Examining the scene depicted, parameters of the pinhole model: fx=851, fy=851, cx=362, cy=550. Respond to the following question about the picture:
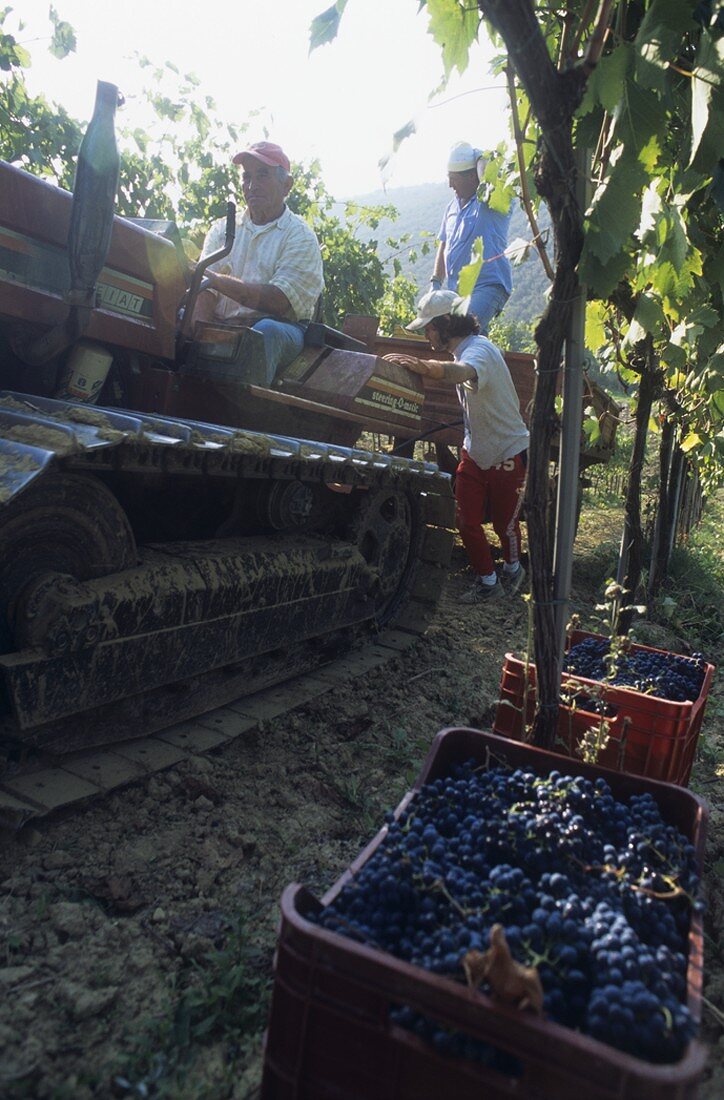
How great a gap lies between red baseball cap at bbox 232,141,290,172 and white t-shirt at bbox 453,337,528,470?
1.57m

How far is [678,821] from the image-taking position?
1936 mm

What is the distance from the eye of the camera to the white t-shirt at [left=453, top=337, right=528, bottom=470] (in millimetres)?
5500

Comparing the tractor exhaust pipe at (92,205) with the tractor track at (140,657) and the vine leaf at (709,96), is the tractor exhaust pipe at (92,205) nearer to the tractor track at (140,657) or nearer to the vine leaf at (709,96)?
the tractor track at (140,657)

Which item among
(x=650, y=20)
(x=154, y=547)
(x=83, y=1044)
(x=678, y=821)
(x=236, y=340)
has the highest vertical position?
(x=650, y=20)

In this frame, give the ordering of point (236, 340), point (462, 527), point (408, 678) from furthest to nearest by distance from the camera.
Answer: point (462, 527) → point (408, 678) → point (236, 340)

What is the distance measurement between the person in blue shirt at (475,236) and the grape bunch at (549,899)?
4703 millimetres

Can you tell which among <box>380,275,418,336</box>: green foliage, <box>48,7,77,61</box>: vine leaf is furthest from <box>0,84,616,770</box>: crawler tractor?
<box>380,275,418,336</box>: green foliage

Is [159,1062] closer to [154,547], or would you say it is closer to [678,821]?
[678,821]

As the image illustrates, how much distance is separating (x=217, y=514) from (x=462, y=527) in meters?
2.53

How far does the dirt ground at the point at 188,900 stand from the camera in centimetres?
170

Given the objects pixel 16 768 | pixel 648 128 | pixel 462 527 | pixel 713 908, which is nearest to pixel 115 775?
pixel 16 768

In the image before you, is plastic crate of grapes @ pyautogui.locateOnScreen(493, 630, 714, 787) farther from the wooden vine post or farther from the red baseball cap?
the red baseball cap

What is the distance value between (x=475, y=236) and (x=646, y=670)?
13.5 feet

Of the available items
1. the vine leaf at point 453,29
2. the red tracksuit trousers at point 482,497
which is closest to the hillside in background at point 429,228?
the red tracksuit trousers at point 482,497
